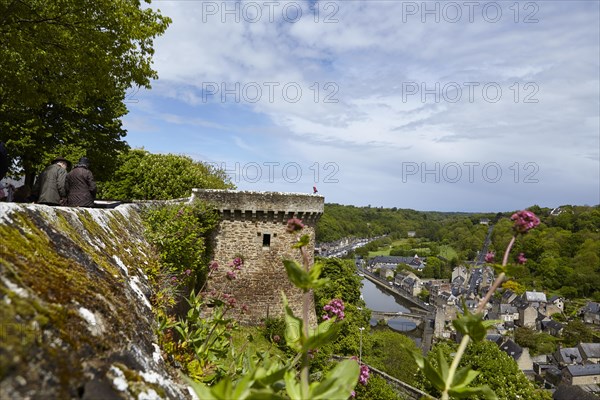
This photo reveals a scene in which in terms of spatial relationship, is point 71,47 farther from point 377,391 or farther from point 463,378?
point 377,391

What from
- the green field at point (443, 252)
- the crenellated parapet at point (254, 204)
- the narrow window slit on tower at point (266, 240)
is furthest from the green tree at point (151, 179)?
the green field at point (443, 252)

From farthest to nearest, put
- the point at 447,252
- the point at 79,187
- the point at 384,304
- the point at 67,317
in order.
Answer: the point at 447,252, the point at 384,304, the point at 79,187, the point at 67,317

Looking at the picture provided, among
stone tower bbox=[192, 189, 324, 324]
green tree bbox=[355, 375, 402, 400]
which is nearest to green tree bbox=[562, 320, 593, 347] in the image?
green tree bbox=[355, 375, 402, 400]

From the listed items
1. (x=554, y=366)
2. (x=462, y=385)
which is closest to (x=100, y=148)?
(x=462, y=385)

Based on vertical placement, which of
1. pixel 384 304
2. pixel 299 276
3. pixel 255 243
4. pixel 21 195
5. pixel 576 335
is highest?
pixel 21 195

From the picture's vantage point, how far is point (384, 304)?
10312 cm

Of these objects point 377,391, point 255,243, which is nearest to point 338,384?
point 255,243

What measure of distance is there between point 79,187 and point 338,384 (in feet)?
24.5

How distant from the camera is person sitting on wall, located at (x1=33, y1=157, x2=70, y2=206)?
A: 24.2 feet

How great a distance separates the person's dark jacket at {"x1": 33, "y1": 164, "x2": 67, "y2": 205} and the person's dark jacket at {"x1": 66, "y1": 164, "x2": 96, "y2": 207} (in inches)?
6.4

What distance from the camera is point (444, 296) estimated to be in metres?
94.6

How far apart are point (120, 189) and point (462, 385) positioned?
23342mm

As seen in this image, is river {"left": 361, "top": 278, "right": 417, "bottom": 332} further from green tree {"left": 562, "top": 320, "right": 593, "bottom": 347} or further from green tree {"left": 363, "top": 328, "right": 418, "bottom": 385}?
green tree {"left": 363, "top": 328, "right": 418, "bottom": 385}

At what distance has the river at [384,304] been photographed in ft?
244
